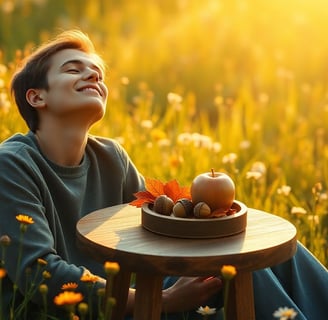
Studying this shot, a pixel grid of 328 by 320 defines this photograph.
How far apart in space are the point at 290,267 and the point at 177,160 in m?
1.20

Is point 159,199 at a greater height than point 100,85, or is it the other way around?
point 100,85

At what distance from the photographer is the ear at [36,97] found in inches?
106

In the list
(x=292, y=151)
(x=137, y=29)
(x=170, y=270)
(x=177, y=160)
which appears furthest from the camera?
(x=137, y=29)

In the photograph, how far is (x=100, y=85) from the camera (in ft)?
8.88

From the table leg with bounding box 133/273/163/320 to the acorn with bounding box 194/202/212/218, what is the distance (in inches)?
8.0

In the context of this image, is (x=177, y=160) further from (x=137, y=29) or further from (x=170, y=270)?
(x=137, y=29)

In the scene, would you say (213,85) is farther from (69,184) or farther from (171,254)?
(171,254)

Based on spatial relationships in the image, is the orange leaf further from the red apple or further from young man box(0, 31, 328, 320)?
young man box(0, 31, 328, 320)

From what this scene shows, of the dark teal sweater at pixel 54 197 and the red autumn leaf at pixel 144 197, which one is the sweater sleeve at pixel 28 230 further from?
the red autumn leaf at pixel 144 197

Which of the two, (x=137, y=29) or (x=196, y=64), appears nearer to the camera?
(x=196, y=64)

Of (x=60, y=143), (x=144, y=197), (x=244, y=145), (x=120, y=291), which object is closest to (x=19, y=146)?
(x=60, y=143)

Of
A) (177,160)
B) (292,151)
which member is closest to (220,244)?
(177,160)

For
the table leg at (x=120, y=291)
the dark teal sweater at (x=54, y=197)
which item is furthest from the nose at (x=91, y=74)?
the table leg at (x=120, y=291)

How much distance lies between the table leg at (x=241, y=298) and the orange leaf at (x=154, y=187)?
0.34 metres
